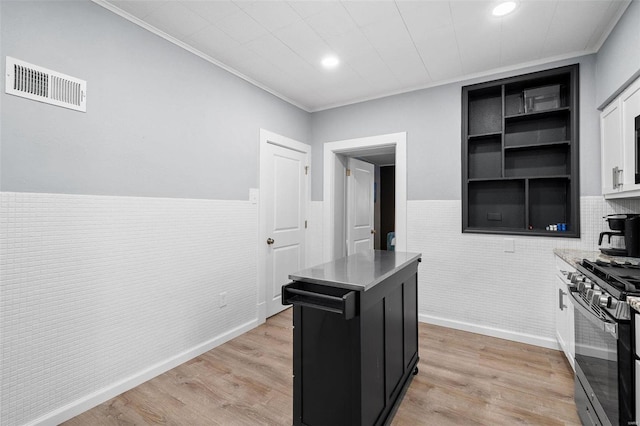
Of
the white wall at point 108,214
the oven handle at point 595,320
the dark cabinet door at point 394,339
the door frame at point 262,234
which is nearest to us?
the oven handle at point 595,320

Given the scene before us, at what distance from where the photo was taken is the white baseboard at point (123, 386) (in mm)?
1815

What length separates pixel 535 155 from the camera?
3.04 m

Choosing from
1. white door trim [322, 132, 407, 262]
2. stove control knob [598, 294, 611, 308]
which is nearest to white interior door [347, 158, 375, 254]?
white door trim [322, 132, 407, 262]

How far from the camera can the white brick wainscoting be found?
168cm

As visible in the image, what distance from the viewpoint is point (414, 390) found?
2.17 metres

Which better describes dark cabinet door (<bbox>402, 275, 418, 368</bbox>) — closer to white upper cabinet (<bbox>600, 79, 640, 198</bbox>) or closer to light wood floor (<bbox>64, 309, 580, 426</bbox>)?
light wood floor (<bbox>64, 309, 580, 426</bbox>)

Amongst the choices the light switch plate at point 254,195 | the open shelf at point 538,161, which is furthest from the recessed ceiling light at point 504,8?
the light switch plate at point 254,195

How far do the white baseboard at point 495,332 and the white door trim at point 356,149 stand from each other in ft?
2.84

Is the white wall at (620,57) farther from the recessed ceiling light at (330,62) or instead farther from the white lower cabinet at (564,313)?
→ the recessed ceiling light at (330,62)

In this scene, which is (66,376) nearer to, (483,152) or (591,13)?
(483,152)

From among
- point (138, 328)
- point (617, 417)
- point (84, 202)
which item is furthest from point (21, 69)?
point (617, 417)

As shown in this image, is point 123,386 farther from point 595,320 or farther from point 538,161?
point 538,161

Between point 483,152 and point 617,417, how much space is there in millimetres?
2586

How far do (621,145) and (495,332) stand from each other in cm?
Result: 197
